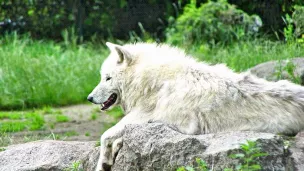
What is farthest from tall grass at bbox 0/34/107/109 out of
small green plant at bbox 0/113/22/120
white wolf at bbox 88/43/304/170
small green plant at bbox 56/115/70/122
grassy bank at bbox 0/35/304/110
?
white wolf at bbox 88/43/304/170

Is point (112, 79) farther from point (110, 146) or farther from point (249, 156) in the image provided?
point (249, 156)

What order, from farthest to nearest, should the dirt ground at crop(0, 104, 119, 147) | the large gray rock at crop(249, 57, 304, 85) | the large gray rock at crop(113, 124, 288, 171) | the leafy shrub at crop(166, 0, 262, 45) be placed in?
the leafy shrub at crop(166, 0, 262, 45)
the dirt ground at crop(0, 104, 119, 147)
the large gray rock at crop(249, 57, 304, 85)
the large gray rock at crop(113, 124, 288, 171)

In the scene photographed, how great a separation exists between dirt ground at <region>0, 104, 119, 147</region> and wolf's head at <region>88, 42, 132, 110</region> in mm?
2084

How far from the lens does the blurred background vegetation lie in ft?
37.7

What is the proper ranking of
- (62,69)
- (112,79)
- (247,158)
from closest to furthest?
(247,158), (112,79), (62,69)

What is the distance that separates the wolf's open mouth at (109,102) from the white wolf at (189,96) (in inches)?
0.6

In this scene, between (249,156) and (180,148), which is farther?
(180,148)

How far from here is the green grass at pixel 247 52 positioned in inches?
403

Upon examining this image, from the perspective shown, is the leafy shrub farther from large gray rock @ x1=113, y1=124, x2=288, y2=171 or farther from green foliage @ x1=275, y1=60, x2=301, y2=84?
large gray rock @ x1=113, y1=124, x2=288, y2=171

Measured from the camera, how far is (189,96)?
5.79 meters

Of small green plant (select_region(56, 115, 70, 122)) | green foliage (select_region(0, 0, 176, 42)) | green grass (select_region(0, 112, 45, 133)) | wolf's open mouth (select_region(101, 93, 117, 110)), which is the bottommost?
small green plant (select_region(56, 115, 70, 122))

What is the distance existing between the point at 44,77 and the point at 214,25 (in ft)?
11.4

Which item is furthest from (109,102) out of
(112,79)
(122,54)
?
(122,54)

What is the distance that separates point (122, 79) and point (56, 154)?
35.9 inches
